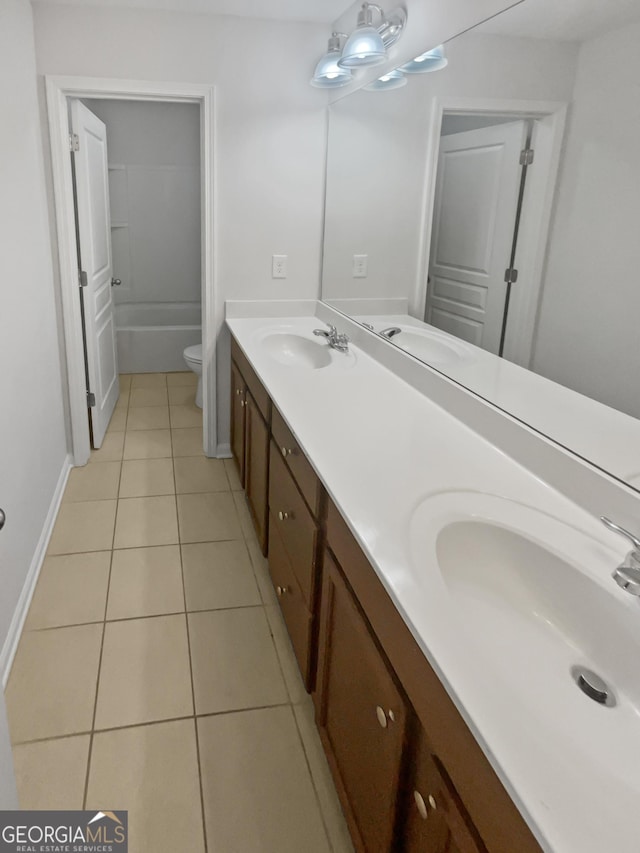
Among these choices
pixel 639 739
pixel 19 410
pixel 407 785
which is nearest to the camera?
pixel 639 739

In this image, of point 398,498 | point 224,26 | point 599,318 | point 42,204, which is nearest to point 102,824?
point 398,498

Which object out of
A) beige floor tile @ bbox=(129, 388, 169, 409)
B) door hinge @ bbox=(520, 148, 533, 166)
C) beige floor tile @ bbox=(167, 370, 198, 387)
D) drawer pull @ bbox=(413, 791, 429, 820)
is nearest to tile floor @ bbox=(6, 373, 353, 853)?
drawer pull @ bbox=(413, 791, 429, 820)

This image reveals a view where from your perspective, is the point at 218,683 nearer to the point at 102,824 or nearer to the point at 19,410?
the point at 102,824

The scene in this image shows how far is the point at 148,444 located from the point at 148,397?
946mm

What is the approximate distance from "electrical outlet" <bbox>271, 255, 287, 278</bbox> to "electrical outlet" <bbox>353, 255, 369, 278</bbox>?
0.52m

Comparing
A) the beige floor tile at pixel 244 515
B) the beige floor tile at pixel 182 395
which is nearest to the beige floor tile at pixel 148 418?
the beige floor tile at pixel 182 395

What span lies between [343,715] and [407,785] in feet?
1.25

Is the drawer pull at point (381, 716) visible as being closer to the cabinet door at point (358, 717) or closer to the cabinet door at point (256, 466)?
the cabinet door at point (358, 717)

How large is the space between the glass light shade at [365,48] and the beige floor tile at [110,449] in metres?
2.40

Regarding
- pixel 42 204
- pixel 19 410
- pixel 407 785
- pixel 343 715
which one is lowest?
pixel 343 715

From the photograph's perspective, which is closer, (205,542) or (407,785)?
(407,785)

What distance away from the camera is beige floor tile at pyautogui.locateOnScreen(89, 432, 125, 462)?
358 cm

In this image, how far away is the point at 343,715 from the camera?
141 centimetres

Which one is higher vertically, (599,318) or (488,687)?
(599,318)
